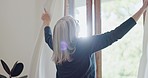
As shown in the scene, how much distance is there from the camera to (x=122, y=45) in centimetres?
229

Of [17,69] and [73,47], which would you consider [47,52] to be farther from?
[73,47]

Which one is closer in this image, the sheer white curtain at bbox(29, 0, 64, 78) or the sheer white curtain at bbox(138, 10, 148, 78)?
the sheer white curtain at bbox(138, 10, 148, 78)

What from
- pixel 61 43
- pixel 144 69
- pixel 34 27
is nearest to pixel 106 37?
pixel 61 43

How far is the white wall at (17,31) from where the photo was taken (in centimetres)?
288

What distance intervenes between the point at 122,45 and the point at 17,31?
1.32 metres

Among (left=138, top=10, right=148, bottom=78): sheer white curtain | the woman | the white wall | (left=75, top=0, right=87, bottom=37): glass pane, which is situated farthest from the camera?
the white wall

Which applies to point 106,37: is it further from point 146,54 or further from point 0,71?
point 0,71

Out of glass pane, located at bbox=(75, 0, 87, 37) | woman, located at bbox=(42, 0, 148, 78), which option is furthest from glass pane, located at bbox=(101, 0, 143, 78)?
woman, located at bbox=(42, 0, 148, 78)

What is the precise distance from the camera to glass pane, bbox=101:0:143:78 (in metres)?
2.19

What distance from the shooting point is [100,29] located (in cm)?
246

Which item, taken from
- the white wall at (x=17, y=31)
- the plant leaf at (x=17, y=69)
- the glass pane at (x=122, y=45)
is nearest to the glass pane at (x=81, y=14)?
the glass pane at (x=122, y=45)

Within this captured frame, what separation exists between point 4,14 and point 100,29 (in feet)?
4.15

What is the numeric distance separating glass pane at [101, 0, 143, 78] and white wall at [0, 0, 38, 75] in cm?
87

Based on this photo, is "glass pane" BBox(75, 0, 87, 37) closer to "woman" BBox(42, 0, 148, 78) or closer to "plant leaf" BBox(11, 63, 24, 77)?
"plant leaf" BBox(11, 63, 24, 77)
